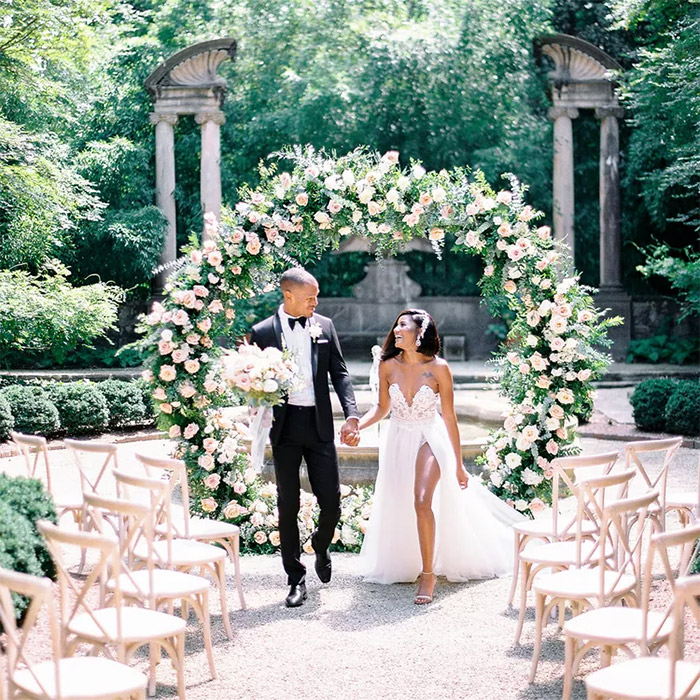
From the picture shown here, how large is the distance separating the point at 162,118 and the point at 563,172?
26.8ft

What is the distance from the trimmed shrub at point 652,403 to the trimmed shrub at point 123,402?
6.71m

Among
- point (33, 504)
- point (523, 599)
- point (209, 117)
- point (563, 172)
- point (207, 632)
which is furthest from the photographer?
point (563, 172)

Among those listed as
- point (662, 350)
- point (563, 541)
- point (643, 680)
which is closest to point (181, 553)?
point (563, 541)

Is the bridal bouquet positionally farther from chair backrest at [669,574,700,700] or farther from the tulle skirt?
chair backrest at [669,574,700,700]

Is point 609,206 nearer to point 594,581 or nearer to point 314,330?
point 314,330

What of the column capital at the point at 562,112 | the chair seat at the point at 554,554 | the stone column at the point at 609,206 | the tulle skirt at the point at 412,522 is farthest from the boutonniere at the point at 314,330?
the stone column at the point at 609,206

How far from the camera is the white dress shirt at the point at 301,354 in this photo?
6961mm

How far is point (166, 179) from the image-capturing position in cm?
2200

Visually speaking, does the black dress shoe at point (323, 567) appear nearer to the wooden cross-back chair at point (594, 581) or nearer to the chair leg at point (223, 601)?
the chair leg at point (223, 601)

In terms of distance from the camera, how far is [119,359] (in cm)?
2116

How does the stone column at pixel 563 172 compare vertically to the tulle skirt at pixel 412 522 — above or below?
above

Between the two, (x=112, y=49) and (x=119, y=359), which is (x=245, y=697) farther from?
(x=112, y=49)

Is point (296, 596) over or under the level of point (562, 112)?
under

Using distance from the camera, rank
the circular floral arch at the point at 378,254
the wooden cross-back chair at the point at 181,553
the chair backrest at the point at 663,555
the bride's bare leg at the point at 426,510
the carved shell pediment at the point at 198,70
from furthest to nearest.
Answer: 1. the carved shell pediment at the point at 198,70
2. the circular floral arch at the point at 378,254
3. the bride's bare leg at the point at 426,510
4. the wooden cross-back chair at the point at 181,553
5. the chair backrest at the point at 663,555
